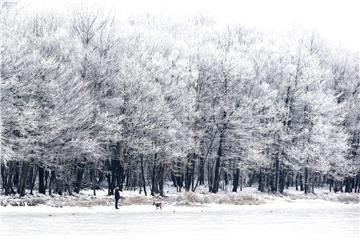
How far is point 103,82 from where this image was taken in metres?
45.3

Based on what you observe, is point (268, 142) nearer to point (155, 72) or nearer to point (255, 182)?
point (155, 72)

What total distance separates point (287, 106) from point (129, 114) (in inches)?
770

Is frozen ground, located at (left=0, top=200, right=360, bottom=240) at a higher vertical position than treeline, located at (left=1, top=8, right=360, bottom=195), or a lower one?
lower

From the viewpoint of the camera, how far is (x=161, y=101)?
45562 mm

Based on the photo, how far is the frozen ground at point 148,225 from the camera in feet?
72.4

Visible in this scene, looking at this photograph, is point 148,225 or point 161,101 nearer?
point 148,225

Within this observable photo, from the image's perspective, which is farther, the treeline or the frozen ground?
the treeline

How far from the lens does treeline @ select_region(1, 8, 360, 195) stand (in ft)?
128

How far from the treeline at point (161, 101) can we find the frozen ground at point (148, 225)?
20.3 feet

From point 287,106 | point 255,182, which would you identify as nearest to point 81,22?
point 287,106

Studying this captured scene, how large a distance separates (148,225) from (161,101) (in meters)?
20.3

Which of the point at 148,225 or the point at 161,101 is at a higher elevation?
the point at 161,101

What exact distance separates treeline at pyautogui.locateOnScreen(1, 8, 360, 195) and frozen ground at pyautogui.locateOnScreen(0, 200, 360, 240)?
6191mm

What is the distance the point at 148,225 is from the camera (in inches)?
1035
